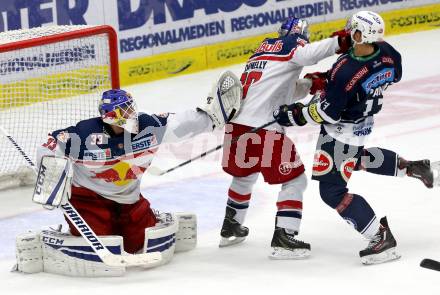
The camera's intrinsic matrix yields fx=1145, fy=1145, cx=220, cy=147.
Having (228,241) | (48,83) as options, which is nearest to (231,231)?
(228,241)

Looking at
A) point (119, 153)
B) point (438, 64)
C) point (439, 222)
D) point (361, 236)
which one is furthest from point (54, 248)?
point (438, 64)

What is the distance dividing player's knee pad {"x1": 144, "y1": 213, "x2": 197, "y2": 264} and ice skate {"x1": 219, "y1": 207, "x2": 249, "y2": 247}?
0.49 ft

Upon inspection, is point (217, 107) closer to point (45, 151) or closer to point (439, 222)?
point (45, 151)

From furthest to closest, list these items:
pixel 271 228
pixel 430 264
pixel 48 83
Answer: pixel 48 83, pixel 271 228, pixel 430 264

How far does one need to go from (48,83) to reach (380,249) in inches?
111

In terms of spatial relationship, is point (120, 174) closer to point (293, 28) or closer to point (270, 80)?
point (270, 80)

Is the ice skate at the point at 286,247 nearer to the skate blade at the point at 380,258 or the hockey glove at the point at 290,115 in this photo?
the skate blade at the point at 380,258

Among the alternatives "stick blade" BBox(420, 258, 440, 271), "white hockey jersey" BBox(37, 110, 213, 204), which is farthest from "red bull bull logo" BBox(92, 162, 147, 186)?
"stick blade" BBox(420, 258, 440, 271)

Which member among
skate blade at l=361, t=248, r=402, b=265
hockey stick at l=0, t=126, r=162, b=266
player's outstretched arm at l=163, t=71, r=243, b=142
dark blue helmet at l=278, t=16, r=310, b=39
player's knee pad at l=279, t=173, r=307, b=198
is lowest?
skate blade at l=361, t=248, r=402, b=265

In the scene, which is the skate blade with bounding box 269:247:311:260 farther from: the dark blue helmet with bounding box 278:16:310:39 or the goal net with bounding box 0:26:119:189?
the goal net with bounding box 0:26:119:189

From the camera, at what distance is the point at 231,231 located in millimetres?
5535

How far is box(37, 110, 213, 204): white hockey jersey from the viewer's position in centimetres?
509

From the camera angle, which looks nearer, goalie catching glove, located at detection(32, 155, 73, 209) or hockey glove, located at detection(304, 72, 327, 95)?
goalie catching glove, located at detection(32, 155, 73, 209)

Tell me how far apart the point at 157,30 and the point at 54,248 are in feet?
15.0
